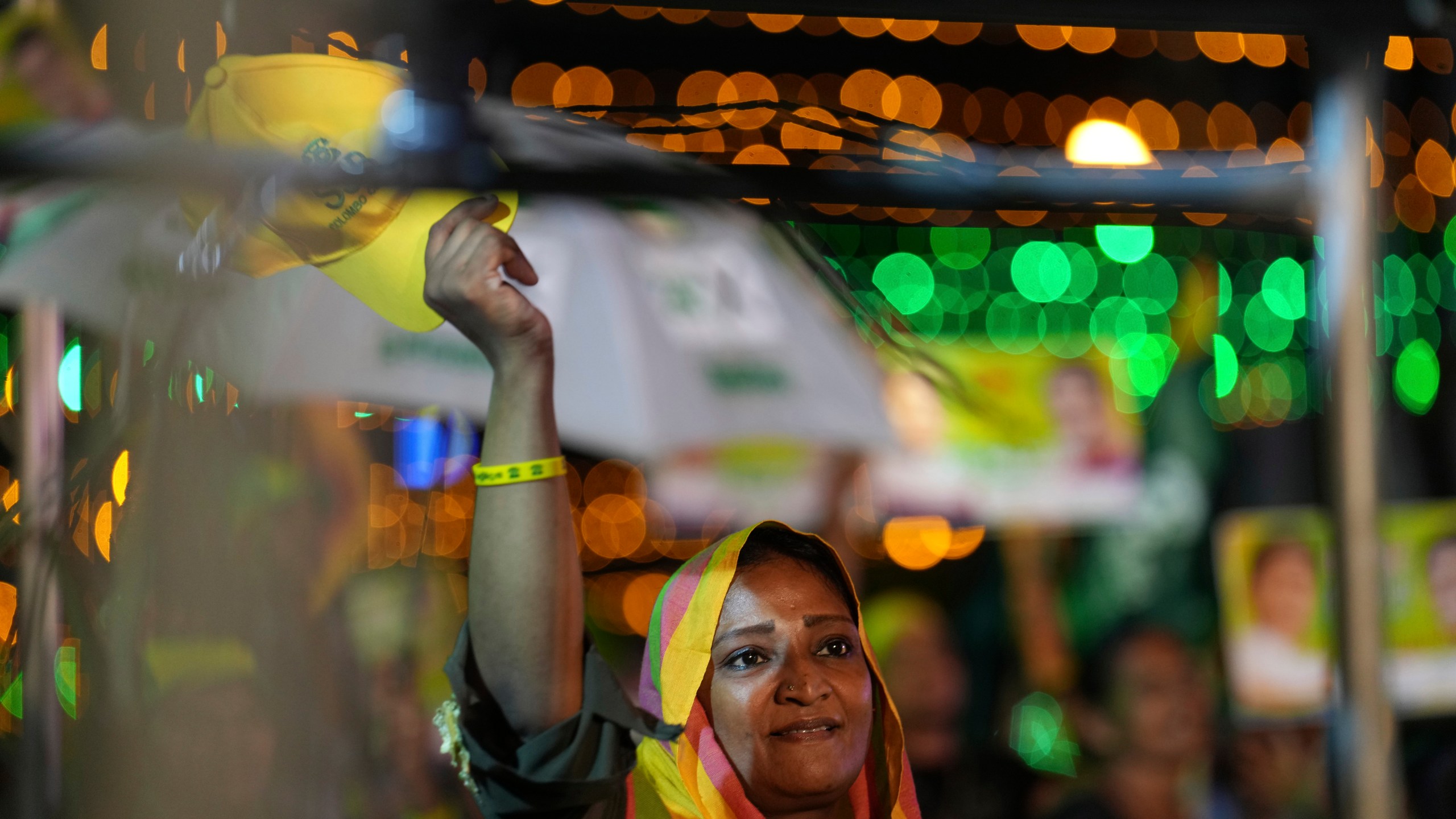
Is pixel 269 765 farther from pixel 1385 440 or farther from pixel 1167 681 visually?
pixel 1167 681

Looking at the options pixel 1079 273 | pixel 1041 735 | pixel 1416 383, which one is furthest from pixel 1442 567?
pixel 1079 273

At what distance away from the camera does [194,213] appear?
0.53 meters

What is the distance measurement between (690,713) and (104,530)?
0.38 m

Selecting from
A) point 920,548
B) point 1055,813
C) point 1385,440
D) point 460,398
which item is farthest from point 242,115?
point 920,548

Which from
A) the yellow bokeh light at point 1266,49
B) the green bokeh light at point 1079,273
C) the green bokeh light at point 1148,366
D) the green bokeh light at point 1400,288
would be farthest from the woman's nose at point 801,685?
the green bokeh light at point 1079,273

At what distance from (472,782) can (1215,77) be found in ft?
3.19

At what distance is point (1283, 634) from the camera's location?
3.29 ft

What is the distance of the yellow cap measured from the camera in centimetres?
55

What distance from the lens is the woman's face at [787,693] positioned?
75cm

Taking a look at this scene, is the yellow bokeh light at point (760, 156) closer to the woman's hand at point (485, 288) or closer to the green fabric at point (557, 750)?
the woman's hand at point (485, 288)

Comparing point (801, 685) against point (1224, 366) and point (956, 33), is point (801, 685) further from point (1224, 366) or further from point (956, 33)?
point (1224, 366)

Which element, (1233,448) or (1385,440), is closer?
(1385,440)

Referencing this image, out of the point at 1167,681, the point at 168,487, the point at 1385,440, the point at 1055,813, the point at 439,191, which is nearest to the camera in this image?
the point at 168,487

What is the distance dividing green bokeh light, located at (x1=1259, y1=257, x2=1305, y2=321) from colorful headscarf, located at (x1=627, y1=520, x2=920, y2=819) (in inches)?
20.2
